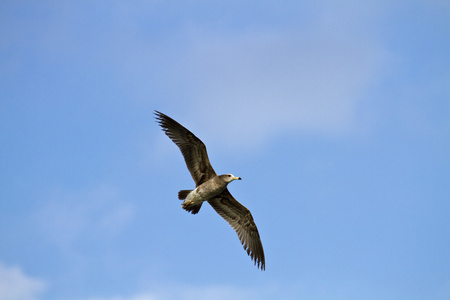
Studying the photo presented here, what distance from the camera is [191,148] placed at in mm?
17703

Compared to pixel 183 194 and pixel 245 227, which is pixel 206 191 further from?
pixel 245 227

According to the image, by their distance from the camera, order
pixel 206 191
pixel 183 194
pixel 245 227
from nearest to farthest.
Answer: pixel 206 191 < pixel 183 194 < pixel 245 227

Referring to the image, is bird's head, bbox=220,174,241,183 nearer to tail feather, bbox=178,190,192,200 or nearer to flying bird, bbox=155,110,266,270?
flying bird, bbox=155,110,266,270

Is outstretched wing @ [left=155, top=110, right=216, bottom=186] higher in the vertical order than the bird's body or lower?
higher

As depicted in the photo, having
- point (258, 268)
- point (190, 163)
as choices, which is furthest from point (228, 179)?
point (258, 268)

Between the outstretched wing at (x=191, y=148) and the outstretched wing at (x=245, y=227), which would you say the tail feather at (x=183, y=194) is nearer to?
the outstretched wing at (x=191, y=148)

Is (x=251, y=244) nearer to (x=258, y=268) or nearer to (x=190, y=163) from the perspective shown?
(x=258, y=268)

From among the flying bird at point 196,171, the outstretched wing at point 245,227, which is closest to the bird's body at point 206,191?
the flying bird at point 196,171

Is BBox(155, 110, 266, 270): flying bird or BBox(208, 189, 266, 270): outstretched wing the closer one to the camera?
BBox(155, 110, 266, 270): flying bird

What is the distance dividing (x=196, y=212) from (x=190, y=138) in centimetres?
261

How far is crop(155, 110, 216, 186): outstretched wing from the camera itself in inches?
693

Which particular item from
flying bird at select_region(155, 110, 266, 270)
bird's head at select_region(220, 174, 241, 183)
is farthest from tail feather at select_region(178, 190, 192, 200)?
bird's head at select_region(220, 174, 241, 183)

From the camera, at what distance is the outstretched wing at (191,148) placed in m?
17.6

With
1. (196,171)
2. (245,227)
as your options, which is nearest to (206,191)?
(196,171)
